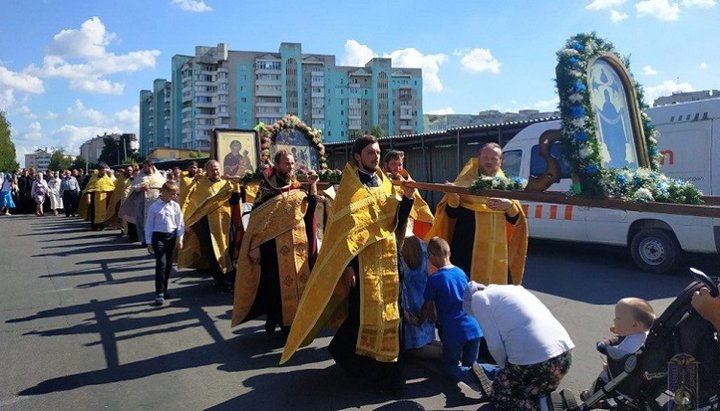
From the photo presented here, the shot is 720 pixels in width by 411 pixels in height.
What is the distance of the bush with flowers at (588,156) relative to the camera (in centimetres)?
366

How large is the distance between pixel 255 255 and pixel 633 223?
6.97 m

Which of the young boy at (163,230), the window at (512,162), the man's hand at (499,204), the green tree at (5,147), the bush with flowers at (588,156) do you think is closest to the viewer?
the bush with flowers at (588,156)

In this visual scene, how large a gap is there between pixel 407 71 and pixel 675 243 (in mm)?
109927

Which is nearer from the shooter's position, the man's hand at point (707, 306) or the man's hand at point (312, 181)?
the man's hand at point (707, 306)

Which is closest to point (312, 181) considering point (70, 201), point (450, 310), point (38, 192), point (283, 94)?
point (450, 310)

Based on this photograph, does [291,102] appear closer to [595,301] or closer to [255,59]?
[255,59]

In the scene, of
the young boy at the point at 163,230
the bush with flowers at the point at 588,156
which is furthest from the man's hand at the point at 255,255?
the bush with flowers at the point at 588,156

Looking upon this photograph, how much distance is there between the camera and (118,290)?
908 centimetres

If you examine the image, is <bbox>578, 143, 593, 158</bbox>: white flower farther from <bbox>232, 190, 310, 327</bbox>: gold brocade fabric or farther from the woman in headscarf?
the woman in headscarf

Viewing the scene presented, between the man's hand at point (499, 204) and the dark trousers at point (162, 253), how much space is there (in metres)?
4.58

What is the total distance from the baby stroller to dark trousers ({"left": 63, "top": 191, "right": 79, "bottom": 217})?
24.0 m

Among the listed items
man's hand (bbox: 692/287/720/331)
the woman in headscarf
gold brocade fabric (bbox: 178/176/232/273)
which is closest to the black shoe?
man's hand (bbox: 692/287/720/331)

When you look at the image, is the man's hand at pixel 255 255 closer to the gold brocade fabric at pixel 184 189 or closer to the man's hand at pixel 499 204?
the man's hand at pixel 499 204

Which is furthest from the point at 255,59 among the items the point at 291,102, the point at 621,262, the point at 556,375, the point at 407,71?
the point at 556,375
